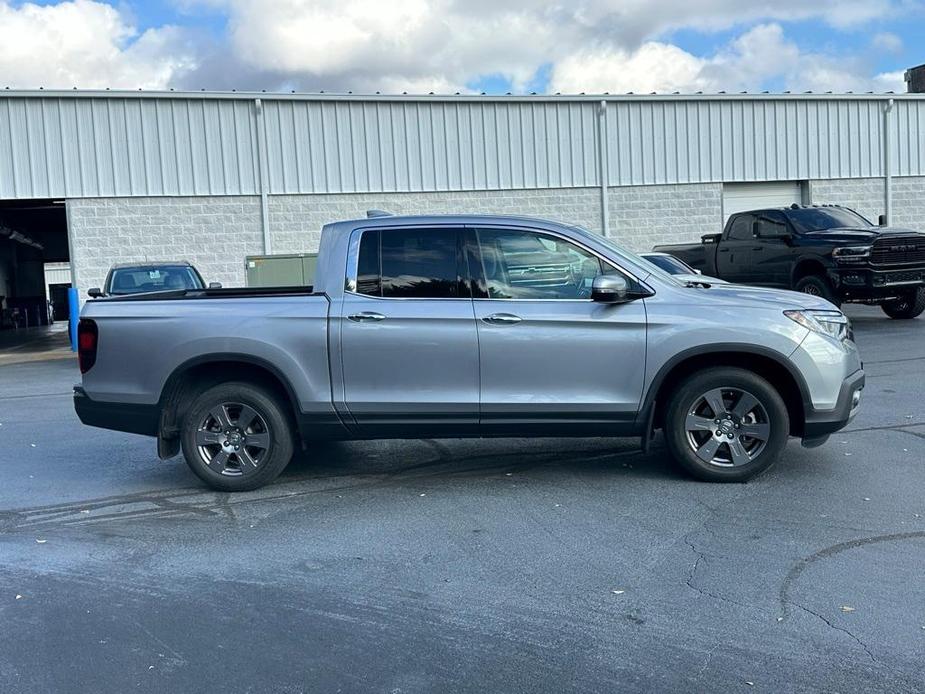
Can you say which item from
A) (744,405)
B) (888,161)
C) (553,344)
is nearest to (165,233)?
(553,344)

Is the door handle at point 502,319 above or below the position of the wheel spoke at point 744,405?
above

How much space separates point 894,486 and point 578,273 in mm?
2586

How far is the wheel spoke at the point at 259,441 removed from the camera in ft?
21.1

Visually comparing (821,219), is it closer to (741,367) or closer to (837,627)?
(741,367)

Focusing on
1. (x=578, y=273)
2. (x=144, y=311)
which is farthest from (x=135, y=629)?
(x=578, y=273)

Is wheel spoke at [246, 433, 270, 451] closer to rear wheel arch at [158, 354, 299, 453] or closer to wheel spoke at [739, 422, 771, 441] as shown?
rear wheel arch at [158, 354, 299, 453]

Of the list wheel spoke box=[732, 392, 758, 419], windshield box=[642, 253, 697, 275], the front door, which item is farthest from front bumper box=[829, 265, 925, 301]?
the front door

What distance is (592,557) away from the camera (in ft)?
16.5

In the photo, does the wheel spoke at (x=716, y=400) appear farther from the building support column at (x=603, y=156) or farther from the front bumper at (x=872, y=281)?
the building support column at (x=603, y=156)

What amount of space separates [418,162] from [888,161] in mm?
12769

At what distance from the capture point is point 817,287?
1573 cm

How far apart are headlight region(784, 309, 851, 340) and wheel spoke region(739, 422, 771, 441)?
0.73 meters

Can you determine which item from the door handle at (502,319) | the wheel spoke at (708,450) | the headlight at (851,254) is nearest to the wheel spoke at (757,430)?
the wheel spoke at (708,450)

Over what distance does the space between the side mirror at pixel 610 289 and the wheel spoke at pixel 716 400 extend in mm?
878
